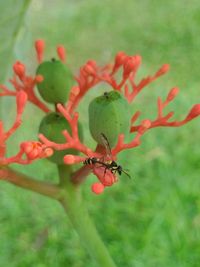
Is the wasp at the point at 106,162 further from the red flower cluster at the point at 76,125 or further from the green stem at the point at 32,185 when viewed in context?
the green stem at the point at 32,185

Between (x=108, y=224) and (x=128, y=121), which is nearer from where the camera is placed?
(x=128, y=121)

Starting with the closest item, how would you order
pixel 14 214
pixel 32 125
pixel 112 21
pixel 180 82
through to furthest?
pixel 14 214 → pixel 32 125 → pixel 180 82 → pixel 112 21

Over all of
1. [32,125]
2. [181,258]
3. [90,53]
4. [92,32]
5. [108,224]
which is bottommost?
[181,258]

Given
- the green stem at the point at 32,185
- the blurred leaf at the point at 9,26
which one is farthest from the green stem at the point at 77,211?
the blurred leaf at the point at 9,26

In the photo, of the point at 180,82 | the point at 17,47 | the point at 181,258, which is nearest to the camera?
the point at 17,47

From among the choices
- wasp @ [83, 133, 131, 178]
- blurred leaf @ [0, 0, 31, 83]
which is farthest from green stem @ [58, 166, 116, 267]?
blurred leaf @ [0, 0, 31, 83]

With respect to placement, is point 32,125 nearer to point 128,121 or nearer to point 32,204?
point 32,204

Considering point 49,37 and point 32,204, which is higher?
point 49,37

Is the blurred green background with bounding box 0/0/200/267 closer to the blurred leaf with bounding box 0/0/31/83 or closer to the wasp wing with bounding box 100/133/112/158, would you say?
the blurred leaf with bounding box 0/0/31/83

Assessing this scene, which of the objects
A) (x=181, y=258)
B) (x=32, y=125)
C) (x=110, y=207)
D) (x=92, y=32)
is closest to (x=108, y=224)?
(x=110, y=207)
